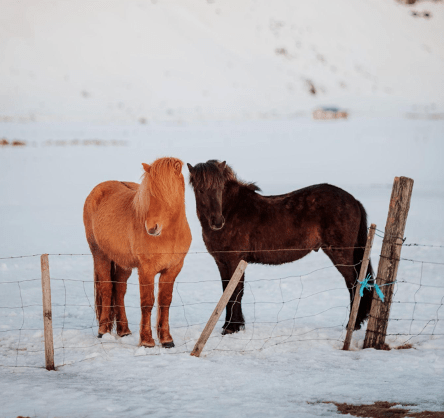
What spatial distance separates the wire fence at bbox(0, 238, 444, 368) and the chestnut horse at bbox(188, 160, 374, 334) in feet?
1.15

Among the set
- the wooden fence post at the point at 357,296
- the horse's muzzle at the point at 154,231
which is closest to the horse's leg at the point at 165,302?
the horse's muzzle at the point at 154,231

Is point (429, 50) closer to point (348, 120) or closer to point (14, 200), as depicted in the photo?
point (348, 120)

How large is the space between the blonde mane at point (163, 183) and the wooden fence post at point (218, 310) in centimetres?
84

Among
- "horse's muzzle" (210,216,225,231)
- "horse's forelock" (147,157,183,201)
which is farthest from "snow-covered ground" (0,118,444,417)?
"horse's forelock" (147,157,183,201)

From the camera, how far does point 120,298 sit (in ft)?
16.6

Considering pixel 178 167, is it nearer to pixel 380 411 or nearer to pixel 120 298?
pixel 120 298

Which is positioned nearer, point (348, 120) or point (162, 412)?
point (162, 412)

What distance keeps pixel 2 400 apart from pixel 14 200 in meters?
10.8

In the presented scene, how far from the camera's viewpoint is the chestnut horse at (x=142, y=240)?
4363 mm

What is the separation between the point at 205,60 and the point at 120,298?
5952 centimetres

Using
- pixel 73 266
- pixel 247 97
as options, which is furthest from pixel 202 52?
pixel 73 266

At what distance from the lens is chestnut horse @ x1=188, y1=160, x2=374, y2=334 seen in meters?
5.10

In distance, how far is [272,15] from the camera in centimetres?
8788

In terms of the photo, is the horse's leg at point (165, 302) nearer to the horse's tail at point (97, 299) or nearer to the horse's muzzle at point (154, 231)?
the horse's muzzle at point (154, 231)
